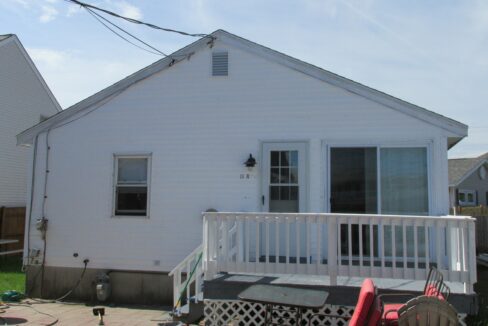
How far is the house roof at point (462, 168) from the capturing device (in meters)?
26.7

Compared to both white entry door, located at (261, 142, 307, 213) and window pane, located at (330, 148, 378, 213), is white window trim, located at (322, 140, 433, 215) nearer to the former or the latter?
window pane, located at (330, 148, 378, 213)

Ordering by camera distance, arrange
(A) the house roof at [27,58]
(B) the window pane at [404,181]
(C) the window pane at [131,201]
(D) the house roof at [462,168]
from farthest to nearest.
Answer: (D) the house roof at [462,168] → (A) the house roof at [27,58] → (C) the window pane at [131,201] → (B) the window pane at [404,181]

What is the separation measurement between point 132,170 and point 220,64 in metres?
2.94

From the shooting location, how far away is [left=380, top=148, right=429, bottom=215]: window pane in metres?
8.62

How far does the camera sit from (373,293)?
4.73 meters

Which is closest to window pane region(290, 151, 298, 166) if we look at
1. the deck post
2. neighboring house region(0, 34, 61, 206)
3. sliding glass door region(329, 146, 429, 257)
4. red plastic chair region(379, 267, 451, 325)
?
sliding glass door region(329, 146, 429, 257)

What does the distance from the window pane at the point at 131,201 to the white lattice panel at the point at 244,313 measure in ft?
11.2

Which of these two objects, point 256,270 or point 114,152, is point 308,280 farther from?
point 114,152

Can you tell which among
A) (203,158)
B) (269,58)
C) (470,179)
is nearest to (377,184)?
(269,58)

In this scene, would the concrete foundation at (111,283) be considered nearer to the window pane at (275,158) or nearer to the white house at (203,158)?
the white house at (203,158)

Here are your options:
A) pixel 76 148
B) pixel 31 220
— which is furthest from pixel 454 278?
pixel 31 220

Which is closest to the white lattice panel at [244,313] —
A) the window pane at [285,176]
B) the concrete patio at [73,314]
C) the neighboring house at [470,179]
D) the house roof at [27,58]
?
the concrete patio at [73,314]

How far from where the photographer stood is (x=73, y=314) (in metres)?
8.62

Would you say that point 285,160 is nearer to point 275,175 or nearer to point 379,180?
point 275,175
